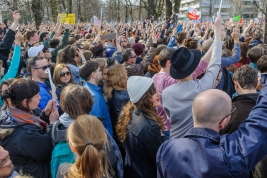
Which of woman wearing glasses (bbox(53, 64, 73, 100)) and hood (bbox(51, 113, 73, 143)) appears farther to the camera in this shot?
woman wearing glasses (bbox(53, 64, 73, 100))

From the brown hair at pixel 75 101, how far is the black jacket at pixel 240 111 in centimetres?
140

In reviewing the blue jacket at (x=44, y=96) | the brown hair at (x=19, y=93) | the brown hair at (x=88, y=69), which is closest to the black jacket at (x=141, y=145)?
the brown hair at (x=19, y=93)

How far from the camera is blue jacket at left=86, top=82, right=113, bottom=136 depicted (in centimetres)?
367

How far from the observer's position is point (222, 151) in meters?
1.73

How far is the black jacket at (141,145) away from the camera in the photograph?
267 cm

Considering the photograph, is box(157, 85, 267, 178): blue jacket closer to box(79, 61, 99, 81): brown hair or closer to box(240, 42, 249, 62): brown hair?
box(79, 61, 99, 81): brown hair

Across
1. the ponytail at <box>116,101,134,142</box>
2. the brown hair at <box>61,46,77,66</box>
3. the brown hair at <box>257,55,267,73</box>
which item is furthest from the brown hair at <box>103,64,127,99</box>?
the brown hair at <box>257,55,267,73</box>

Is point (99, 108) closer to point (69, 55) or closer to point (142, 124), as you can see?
point (142, 124)

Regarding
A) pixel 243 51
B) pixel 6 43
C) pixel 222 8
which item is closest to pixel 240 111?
pixel 243 51

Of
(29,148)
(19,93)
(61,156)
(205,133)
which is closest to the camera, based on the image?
(205,133)

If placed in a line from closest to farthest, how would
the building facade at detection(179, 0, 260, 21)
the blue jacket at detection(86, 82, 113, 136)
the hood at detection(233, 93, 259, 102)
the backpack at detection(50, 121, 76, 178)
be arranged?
the backpack at detection(50, 121, 76, 178) → the hood at detection(233, 93, 259, 102) → the blue jacket at detection(86, 82, 113, 136) → the building facade at detection(179, 0, 260, 21)

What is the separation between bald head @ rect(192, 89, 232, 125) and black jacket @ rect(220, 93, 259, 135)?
0.93 m

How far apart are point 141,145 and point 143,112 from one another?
1.09 feet

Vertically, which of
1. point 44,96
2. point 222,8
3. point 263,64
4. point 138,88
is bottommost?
point 44,96
